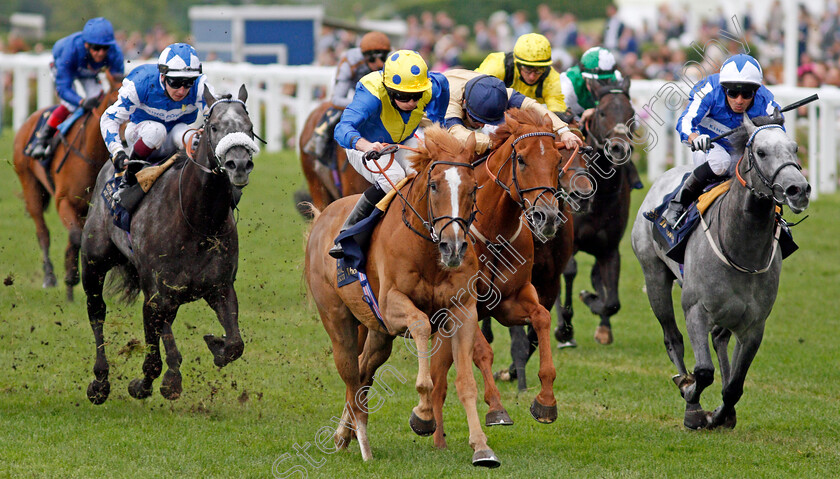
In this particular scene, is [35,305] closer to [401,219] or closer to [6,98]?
[401,219]

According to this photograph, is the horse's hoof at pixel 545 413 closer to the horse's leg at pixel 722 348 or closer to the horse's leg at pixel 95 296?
the horse's leg at pixel 722 348

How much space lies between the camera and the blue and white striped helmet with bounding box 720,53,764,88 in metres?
6.47

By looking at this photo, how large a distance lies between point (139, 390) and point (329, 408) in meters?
1.19

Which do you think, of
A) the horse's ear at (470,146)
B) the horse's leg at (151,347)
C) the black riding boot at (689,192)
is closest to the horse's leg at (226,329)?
the horse's leg at (151,347)

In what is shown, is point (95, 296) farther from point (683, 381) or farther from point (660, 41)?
point (660, 41)

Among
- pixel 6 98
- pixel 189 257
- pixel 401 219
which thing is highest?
pixel 401 219

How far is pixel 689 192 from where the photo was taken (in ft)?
22.6

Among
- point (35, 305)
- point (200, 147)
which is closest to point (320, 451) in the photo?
point (200, 147)

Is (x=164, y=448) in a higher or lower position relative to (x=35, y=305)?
higher

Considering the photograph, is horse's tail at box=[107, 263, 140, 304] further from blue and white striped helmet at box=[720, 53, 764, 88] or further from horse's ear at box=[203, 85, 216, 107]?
blue and white striped helmet at box=[720, 53, 764, 88]

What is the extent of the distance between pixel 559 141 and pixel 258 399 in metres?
2.63

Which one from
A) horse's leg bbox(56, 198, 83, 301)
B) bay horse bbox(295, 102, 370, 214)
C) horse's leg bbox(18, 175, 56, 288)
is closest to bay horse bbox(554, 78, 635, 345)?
bay horse bbox(295, 102, 370, 214)

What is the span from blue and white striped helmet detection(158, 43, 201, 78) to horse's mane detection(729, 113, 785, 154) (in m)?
3.31

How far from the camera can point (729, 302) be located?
628 cm
